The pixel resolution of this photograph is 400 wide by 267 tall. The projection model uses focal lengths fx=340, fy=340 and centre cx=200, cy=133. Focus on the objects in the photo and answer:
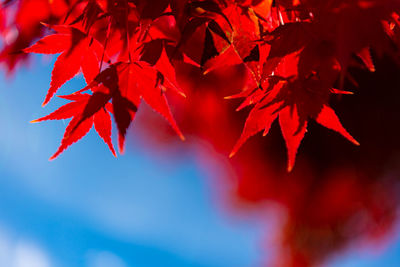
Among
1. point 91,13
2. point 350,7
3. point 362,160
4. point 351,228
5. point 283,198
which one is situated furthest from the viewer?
point 351,228

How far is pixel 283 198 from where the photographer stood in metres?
5.41

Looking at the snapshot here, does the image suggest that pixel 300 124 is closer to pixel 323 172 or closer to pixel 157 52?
pixel 157 52

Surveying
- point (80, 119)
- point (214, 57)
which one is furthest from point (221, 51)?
point (80, 119)

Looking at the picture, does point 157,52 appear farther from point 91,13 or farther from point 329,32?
point 329,32

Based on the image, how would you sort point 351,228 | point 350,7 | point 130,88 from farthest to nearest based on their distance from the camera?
point 351,228, point 130,88, point 350,7

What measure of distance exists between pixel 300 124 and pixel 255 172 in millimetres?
4470

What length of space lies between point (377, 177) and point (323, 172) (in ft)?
3.04

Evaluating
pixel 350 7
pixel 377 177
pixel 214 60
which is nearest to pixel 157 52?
pixel 214 60

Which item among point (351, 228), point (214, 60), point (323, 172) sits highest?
point (214, 60)

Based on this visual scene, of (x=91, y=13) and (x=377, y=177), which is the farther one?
(x=377, y=177)

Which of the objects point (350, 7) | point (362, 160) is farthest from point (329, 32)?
point (362, 160)

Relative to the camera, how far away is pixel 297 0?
2.50 feet

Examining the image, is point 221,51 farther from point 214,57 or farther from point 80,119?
point 80,119

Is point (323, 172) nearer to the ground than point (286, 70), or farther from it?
nearer to the ground
